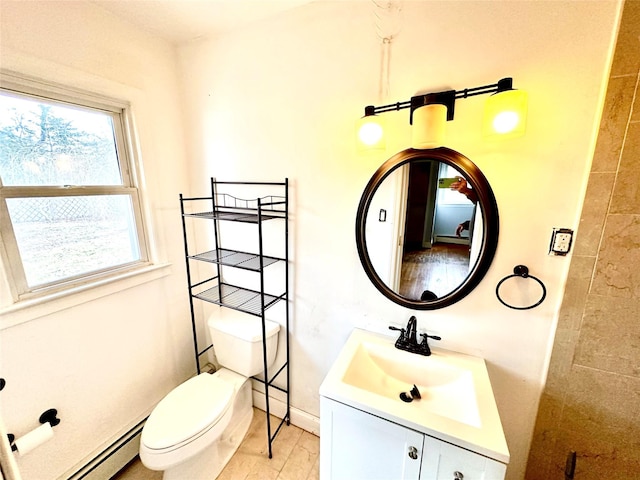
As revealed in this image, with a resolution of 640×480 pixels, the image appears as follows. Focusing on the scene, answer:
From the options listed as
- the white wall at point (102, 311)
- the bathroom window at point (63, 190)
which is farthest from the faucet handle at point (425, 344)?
the bathroom window at point (63, 190)

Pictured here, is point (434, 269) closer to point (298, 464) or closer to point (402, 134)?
point (402, 134)

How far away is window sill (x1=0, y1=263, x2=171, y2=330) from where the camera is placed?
109 cm

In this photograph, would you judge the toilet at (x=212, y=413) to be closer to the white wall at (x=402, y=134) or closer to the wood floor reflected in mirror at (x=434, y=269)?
the white wall at (x=402, y=134)

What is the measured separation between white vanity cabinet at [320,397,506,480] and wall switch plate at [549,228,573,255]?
773mm

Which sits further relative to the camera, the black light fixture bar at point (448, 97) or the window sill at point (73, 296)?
the window sill at point (73, 296)

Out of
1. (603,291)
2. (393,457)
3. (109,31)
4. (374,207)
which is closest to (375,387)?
(393,457)

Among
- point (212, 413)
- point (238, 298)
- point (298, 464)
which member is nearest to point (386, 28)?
point (238, 298)

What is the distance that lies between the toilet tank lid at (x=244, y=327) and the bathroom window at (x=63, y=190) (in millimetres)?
621

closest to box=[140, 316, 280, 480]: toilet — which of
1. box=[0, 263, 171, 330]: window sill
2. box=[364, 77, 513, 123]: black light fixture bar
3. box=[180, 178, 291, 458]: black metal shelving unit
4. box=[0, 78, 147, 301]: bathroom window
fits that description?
box=[180, 178, 291, 458]: black metal shelving unit

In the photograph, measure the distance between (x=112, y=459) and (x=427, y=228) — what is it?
211 centimetres

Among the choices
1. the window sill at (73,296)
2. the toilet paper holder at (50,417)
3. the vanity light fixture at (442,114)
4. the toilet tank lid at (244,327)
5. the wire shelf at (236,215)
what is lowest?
the toilet paper holder at (50,417)

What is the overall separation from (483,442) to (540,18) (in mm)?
1442

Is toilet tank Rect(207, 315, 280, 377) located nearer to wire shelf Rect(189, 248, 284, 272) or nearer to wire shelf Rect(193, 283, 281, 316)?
wire shelf Rect(193, 283, 281, 316)

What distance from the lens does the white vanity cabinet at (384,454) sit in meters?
0.85
